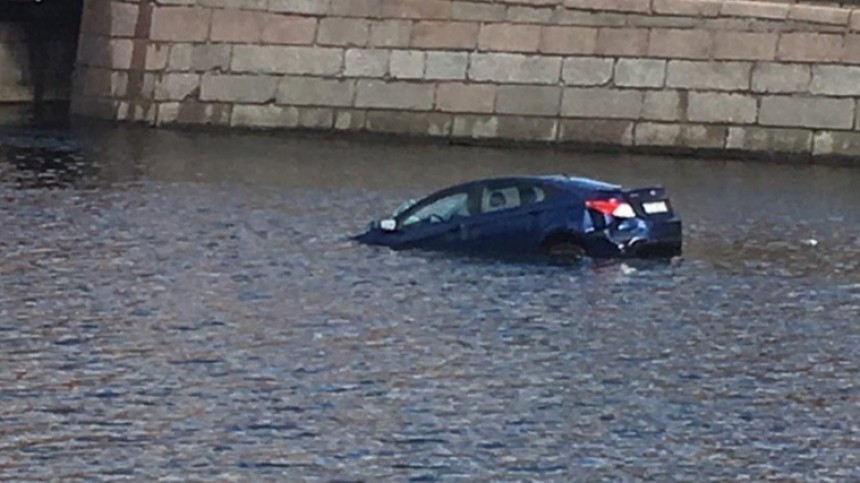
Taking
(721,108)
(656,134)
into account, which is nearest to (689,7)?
(721,108)

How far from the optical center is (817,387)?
2403 cm

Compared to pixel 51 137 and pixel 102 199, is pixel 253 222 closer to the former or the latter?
pixel 102 199

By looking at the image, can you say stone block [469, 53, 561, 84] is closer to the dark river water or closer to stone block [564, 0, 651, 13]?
stone block [564, 0, 651, 13]

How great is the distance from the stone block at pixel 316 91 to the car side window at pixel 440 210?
1861 cm

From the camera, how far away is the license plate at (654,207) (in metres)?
33.2

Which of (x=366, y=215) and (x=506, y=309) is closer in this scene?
(x=506, y=309)

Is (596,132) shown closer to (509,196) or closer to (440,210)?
(440,210)

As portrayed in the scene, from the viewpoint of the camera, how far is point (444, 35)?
5322cm

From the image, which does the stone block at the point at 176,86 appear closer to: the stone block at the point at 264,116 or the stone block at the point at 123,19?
the stone block at the point at 264,116

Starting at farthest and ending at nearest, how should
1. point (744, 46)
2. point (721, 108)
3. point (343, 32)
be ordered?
point (343, 32)
point (744, 46)
point (721, 108)

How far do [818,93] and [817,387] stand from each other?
1064 inches

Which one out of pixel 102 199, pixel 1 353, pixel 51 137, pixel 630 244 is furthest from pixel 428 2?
pixel 1 353

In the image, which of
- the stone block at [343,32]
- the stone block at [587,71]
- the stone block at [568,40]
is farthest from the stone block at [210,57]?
the stone block at [587,71]

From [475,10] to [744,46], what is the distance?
19.6ft
